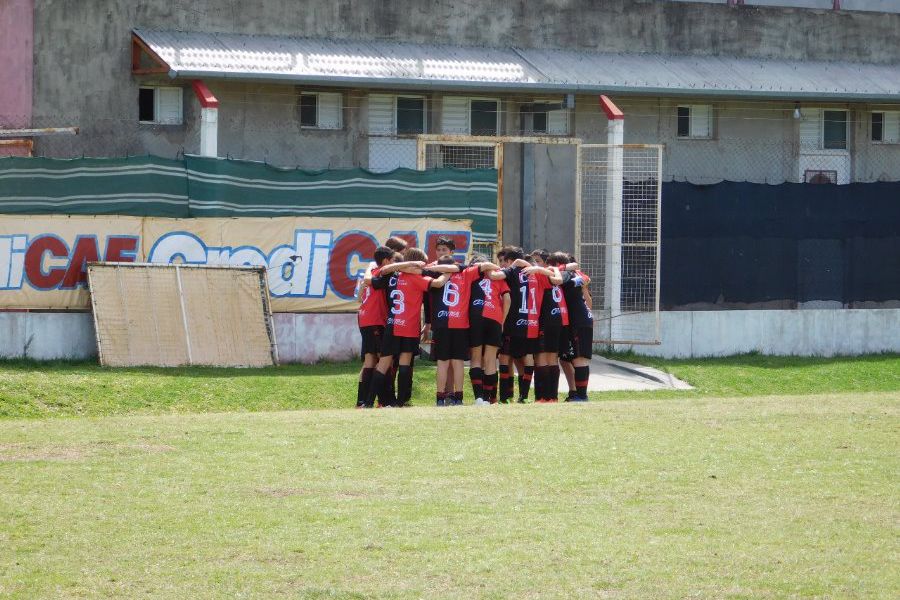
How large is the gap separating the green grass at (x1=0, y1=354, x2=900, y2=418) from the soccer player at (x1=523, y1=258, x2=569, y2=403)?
1.75 m

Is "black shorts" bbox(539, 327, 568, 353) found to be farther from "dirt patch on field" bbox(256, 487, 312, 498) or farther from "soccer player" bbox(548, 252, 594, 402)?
"dirt patch on field" bbox(256, 487, 312, 498)

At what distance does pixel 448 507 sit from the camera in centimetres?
927

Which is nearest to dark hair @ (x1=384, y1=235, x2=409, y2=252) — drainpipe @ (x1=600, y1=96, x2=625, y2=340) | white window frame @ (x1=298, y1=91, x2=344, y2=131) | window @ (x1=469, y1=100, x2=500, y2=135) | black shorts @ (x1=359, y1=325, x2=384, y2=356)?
black shorts @ (x1=359, y1=325, x2=384, y2=356)

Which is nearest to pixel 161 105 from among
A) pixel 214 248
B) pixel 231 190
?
pixel 231 190

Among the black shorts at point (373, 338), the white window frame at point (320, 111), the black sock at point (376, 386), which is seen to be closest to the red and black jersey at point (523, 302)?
the black shorts at point (373, 338)

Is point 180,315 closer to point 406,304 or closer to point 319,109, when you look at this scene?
point 406,304

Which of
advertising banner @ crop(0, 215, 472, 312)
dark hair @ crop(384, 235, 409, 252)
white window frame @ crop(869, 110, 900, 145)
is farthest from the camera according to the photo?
white window frame @ crop(869, 110, 900, 145)

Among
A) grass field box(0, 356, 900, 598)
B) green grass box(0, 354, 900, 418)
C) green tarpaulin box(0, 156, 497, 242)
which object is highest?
green tarpaulin box(0, 156, 497, 242)

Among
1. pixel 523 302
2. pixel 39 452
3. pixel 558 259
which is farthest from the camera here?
pixel 558 259

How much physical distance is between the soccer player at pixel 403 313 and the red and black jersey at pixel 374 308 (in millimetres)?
203

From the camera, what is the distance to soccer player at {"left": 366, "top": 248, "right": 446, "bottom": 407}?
15.6 metres

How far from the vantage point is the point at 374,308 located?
16.0 m

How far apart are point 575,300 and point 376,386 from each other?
8.66 feet

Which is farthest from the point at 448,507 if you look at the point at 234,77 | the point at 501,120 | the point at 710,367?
the point at 501,120
